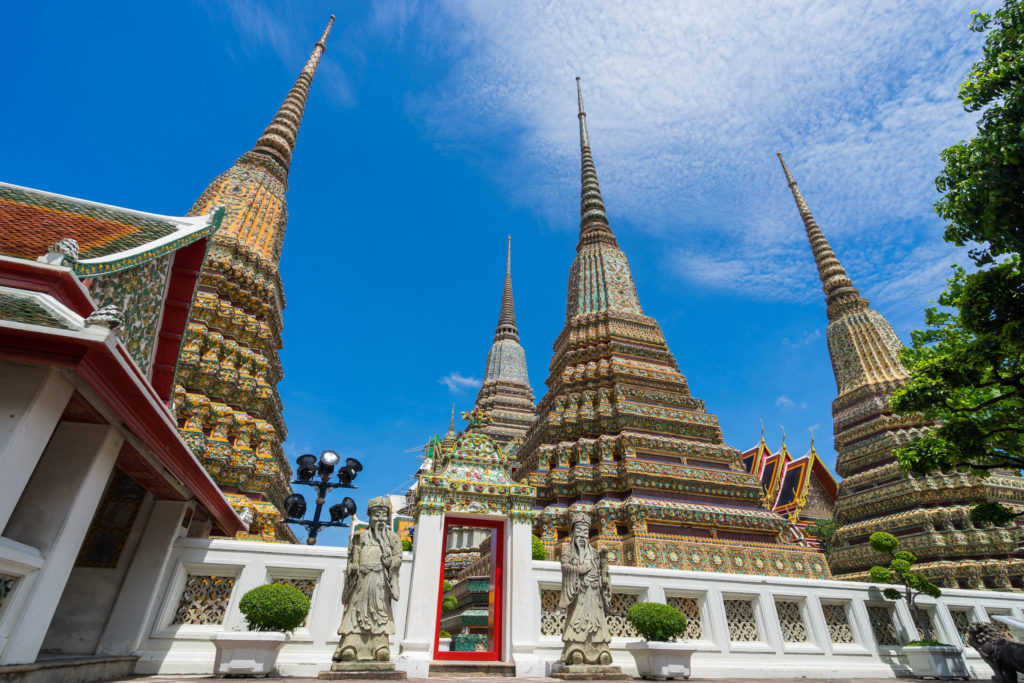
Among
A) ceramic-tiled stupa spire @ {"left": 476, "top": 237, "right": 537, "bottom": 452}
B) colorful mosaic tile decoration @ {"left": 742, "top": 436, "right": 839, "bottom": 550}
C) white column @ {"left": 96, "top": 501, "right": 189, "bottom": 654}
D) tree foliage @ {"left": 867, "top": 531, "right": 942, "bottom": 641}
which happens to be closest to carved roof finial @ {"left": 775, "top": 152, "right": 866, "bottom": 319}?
colorful mosaic tile decoration @ {"left": 742, "top": 436, "right": 839, "bottom": 550}

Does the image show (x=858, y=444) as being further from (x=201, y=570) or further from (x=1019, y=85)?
(x=201, y=570)

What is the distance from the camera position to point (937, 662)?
8.27m

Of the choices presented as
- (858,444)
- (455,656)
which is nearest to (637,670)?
(455,656)

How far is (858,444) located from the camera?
75.3ft

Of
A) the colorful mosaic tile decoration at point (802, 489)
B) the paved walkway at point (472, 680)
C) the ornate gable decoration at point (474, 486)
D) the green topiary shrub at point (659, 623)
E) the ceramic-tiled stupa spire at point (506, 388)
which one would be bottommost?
the paved walkway at point (472, 680)

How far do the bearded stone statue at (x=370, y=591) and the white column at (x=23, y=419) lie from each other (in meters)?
3.46

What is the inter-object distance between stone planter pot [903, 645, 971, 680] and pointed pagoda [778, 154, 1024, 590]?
40.1 ft

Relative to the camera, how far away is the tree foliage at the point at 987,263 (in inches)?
268

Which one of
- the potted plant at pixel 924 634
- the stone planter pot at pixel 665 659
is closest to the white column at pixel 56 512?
the stone planter pot at pixel 665 659

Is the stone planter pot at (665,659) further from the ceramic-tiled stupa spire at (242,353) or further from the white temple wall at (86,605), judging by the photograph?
the ceramic-tiled stupa spire at (242,353)

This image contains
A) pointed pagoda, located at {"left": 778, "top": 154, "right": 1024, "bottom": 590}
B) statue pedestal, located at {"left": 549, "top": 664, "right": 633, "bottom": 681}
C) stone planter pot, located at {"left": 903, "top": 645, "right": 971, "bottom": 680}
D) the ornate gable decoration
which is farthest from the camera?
pointed pagoda, located at {"left": 778, "top": 154, "right": 1024, "bottom": 590}

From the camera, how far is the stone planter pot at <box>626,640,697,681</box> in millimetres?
6629

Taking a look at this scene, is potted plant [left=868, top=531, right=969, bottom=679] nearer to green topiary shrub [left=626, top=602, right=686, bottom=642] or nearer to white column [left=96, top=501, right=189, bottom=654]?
green topiary shrub [left=626, top=602, right=686, bottom=642]

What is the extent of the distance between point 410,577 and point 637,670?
10.8 feet
